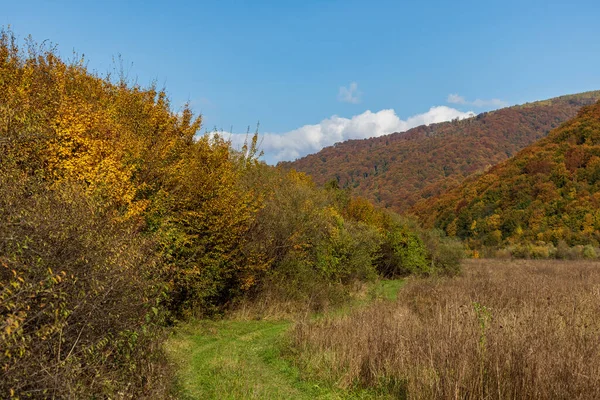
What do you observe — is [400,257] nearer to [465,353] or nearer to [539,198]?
[465,353]

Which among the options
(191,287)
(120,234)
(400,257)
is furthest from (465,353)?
(400,257)

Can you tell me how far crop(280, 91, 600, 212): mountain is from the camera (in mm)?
115044

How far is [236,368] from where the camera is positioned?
8.37 metres

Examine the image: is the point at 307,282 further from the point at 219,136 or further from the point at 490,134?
the point at 490,134

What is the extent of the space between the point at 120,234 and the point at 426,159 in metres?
141

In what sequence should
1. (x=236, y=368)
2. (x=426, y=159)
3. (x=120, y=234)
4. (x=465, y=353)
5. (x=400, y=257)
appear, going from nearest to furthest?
(x=465, y=353) → (x=120, y=234) → (x=236, y=368) → (x=400, y=257) → (x=426, y=159)

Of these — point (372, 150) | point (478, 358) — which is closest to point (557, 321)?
point (478, 358)

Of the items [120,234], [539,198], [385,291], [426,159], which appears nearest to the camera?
[120,234]

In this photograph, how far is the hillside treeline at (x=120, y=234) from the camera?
418cm

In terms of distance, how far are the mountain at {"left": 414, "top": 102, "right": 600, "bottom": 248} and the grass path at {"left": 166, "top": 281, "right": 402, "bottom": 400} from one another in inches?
2180

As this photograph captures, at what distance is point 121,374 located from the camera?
5496 mm

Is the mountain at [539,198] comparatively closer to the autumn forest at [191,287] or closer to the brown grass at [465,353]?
the autumn forest at [191,287]

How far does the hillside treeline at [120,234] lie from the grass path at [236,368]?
3.56 feet

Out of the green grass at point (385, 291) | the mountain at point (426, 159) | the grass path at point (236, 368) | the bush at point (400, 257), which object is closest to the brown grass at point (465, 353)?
the grass path at point (236, 368)
